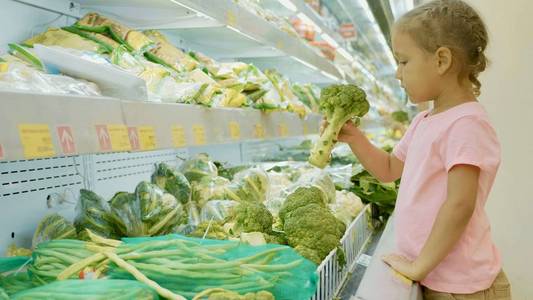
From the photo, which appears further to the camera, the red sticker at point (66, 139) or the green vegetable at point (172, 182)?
the green vegetable at point (172, 182)

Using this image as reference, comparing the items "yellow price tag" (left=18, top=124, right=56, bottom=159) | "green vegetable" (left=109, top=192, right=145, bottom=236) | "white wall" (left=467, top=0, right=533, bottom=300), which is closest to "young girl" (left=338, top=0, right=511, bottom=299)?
"green vegetable" (left=109, top=192, right=145, bottom=236)

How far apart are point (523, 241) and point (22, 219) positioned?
239 centimetres

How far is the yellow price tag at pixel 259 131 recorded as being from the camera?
1.99 meters

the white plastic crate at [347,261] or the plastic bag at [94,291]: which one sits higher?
the plastic bag at [94,291]

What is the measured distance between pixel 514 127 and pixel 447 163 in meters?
1.64

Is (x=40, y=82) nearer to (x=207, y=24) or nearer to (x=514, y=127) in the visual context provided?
(x=207, y=24)

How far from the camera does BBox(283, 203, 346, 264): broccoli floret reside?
1309mm

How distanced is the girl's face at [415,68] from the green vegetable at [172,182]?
80 centimetres

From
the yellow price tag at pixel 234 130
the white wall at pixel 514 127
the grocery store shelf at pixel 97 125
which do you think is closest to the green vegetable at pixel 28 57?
the grocery store shelf at pixel 97 125

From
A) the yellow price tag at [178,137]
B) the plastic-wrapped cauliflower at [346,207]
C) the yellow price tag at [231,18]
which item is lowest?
the plastic-wrapped cauliflower at [346,207]

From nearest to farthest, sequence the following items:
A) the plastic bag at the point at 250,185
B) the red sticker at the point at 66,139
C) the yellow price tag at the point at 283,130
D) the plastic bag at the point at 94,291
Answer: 1. the plastic bag at the point at 94,291
2. the red sticker at the point at 66,139
3. the plastic bag at the point at 250,185
4. the yellow price tag at the point at 283,130

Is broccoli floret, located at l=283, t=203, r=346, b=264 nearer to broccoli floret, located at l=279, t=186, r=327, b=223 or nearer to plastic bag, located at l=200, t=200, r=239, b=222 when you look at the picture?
broccoli floret, located at l=279, t=186, r=327, b=223

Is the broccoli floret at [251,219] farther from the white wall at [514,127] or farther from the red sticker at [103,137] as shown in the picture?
the white wall at [514,127]

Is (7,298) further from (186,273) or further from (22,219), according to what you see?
(22,219)
